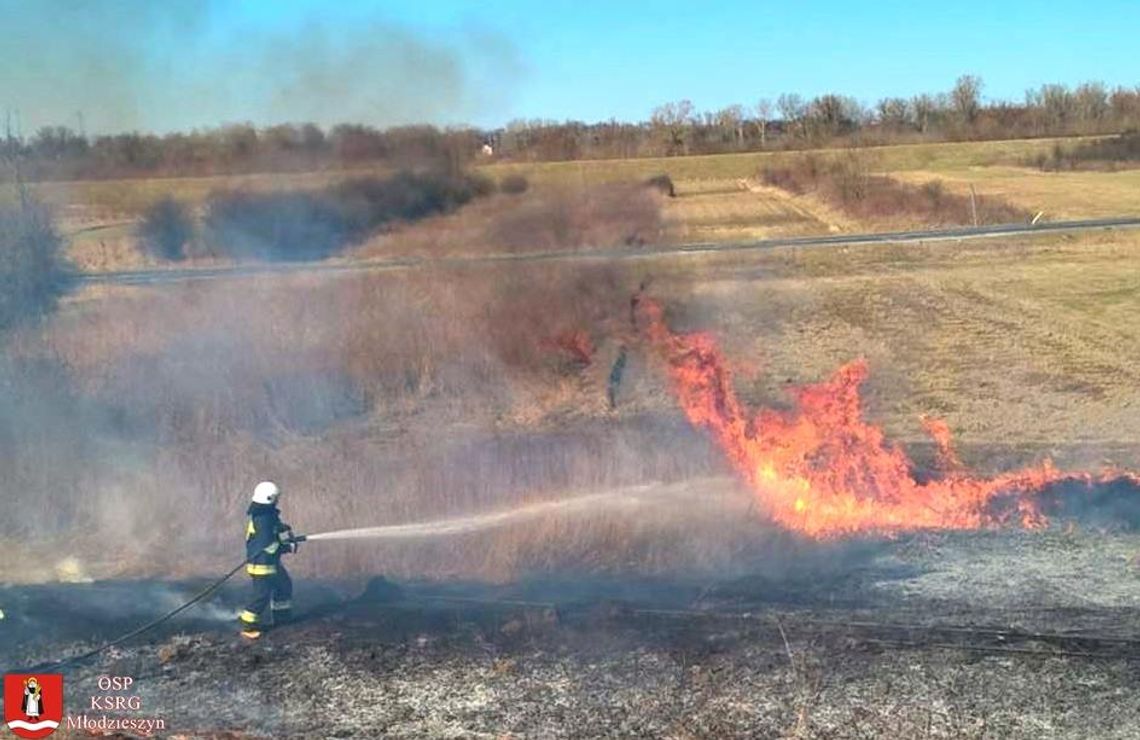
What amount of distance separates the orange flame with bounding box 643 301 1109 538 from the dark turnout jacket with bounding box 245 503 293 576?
5.98 metres

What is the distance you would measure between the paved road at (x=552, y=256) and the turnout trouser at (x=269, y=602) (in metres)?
6.66

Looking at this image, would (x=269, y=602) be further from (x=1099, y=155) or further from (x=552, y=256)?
(x=1099, y=155)

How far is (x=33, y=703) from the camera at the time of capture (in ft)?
30.3

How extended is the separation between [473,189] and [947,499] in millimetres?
7277

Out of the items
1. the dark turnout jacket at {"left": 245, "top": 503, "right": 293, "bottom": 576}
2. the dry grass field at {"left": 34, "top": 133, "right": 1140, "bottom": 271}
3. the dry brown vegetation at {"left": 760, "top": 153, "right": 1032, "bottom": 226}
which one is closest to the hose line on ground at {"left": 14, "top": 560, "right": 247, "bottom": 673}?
the dark turnout jacket at {"left": 245, "top": 503, "right": 293, "bottom": 576}

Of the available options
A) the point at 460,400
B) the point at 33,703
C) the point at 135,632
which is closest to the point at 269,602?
the point at 135,632

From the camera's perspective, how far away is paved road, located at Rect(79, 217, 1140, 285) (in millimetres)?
17547

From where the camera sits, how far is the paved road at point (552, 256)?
1755 cm

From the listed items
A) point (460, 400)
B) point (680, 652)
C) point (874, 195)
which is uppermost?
point (874, 195)

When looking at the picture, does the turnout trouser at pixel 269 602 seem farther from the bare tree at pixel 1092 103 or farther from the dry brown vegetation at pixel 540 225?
the bare tree at pixel 1092 103

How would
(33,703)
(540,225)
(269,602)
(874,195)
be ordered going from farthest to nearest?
(874,195) < (540,225) < (269,602) < (33,703)

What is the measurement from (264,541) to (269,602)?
674mm

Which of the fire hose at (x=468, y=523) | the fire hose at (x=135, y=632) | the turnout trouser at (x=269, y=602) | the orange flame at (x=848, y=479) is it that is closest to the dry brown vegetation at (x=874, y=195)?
the orange flame at (x=848, y=479)

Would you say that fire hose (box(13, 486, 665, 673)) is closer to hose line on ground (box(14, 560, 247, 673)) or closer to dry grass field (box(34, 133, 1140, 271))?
hose line on ground (box(14, 560, 247, 673))
